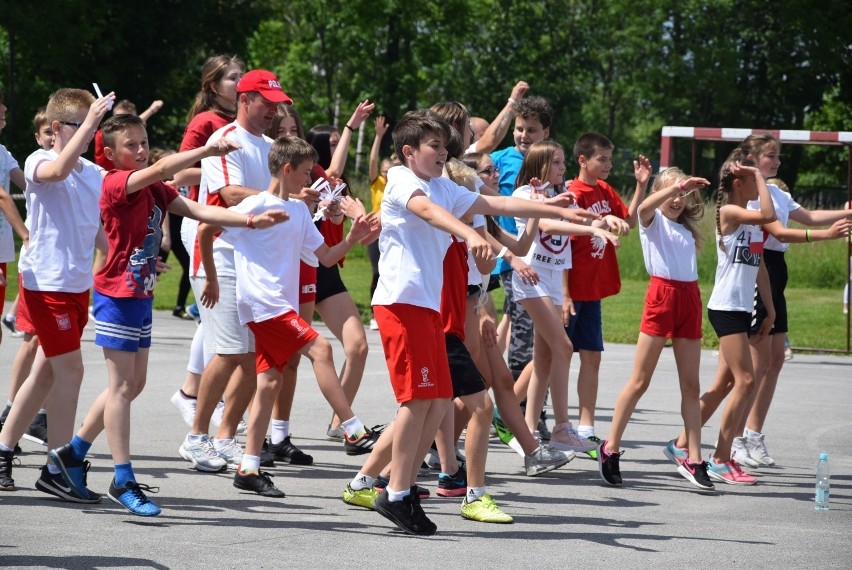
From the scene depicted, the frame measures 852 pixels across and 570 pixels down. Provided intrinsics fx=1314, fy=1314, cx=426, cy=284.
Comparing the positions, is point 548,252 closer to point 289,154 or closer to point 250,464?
point 289,154

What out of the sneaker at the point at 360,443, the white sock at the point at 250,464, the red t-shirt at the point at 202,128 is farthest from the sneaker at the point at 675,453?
the red t-shirt at the point at 202,128

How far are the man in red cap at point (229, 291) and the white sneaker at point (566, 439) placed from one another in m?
1.92

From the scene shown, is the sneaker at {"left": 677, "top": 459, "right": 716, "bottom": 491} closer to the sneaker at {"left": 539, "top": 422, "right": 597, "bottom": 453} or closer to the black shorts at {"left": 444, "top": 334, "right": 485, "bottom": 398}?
the sneaker at {"left": 539, "top": 422, "right": 597, "bottom": 453}

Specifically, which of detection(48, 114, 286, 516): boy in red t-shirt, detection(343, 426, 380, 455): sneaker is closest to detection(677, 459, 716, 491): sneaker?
detection(343, 426, 380, 455): sneaker

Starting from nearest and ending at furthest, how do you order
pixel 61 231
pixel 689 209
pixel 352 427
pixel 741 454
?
1. pixel 61 231
2. pixel 689 209
3. pixel 352 427
4. pixel 741 454

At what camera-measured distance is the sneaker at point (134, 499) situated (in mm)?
6152

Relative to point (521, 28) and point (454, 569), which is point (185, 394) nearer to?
point (454, 569)

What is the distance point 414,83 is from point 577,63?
7.99 m

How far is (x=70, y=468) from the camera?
6.40 meters

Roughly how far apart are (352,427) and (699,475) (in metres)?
2.03

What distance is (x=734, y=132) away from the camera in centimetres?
1531

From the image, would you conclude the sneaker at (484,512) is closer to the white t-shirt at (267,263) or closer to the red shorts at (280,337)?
the red shorts at (280,337)

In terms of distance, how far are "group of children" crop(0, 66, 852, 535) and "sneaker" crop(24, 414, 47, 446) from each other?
578mm

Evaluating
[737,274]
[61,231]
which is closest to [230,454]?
[61,231]
